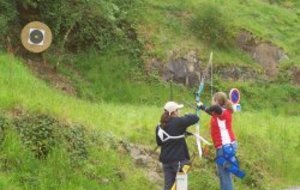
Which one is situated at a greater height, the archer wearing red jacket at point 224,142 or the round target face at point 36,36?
the round target face at point 36,36

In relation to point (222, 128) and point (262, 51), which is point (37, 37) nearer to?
point (222, 128)

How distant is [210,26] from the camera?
3023cm

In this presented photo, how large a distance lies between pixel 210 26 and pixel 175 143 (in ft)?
62.2

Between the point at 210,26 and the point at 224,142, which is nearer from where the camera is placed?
the point at 224,142

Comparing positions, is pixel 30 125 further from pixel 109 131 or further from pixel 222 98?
pixel 222 98

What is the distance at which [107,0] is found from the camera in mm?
25359

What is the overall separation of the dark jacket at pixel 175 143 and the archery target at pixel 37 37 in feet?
28.5

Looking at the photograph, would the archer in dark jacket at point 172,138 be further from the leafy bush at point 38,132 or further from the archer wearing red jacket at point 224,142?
the leafy bush at point 38,132

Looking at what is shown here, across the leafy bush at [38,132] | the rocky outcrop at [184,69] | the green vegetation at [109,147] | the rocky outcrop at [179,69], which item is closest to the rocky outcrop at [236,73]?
the rocky outcrop at [184,69]

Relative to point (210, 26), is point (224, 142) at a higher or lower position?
lower

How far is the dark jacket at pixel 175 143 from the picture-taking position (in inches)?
461

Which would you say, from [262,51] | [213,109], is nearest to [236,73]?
[262,51]

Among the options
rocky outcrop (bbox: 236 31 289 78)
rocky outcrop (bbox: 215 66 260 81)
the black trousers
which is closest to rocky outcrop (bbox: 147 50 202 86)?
rocky outcrop (bbox: 215 66 260 81)

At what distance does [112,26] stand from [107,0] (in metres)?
2.57
